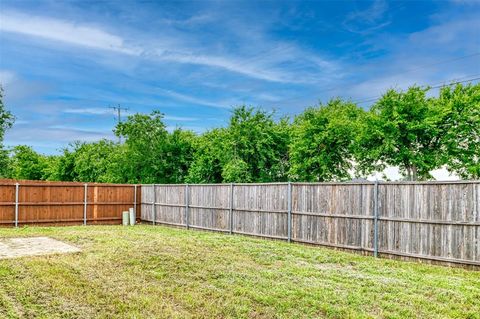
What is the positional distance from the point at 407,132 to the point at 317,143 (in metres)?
3.39

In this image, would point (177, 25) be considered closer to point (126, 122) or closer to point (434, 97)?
point (434, 97)

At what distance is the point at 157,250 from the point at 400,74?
12505mm

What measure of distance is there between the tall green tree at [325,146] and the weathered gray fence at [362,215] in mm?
4427

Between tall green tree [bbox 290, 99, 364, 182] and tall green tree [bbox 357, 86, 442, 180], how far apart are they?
3.25 feet

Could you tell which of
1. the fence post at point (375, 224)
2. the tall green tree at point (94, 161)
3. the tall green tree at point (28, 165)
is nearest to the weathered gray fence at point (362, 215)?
the fence post at point (375, 224)

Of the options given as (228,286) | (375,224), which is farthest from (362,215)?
(228,286)

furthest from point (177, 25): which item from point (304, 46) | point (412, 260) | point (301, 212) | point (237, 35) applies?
point (412, 260)

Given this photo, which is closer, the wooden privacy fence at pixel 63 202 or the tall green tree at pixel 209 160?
the wooden privacy fence at pixel 63 202

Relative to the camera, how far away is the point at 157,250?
29.9ft

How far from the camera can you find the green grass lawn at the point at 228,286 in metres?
5.01

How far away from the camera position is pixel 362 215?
956 centimetres

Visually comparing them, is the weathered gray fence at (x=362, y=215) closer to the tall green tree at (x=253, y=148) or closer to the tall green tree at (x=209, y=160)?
the tall green tree at (x=253, y=148)

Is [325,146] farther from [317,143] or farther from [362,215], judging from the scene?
[362,215]

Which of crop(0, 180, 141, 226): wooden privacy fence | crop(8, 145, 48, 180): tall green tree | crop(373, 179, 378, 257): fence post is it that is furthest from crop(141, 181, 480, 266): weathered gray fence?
crop(8, 145, 48, 180): tall green tree
